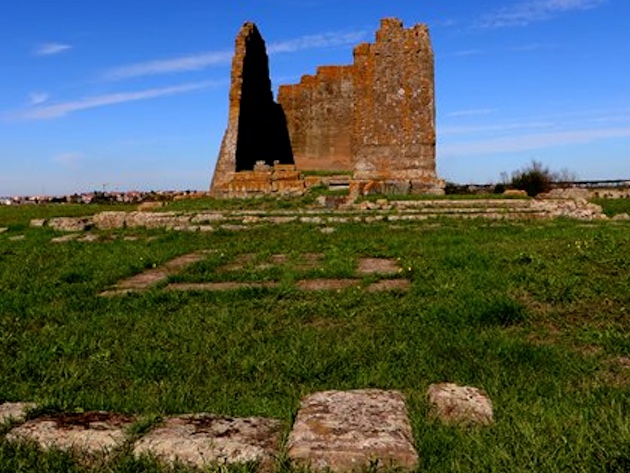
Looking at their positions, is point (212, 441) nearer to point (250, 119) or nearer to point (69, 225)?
point (69, 225)

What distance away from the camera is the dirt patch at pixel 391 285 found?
645 centimetres

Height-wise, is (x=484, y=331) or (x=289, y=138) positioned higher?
(x=289, y=138)

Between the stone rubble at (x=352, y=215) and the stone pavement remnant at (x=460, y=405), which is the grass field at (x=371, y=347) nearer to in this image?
the stone pavement remnant at (x=460, y=405)

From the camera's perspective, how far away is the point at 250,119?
91.1ft

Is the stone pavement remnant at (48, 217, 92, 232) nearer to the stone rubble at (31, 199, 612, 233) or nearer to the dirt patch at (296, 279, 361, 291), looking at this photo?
the stone rubble at (31, 199, 612, 233)

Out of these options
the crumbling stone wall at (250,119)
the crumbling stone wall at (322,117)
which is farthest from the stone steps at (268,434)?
the crumbling stone wall at (322,117)

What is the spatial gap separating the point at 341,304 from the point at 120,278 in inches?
137

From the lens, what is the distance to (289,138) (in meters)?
33.8

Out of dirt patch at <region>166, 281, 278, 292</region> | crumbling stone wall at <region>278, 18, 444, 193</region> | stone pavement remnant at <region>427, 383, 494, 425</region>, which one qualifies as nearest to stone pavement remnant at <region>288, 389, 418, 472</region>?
stone pavement remnant at <region>427, 383, 494, 425</region>

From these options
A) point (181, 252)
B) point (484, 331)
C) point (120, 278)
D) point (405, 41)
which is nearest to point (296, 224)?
point (181, 252)

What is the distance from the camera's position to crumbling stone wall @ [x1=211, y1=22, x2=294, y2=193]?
24853mm

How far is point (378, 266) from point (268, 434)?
547cm

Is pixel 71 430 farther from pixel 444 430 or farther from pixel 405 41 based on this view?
pixel 405 41

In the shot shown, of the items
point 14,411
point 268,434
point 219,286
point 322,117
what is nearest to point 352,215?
point 219,286
